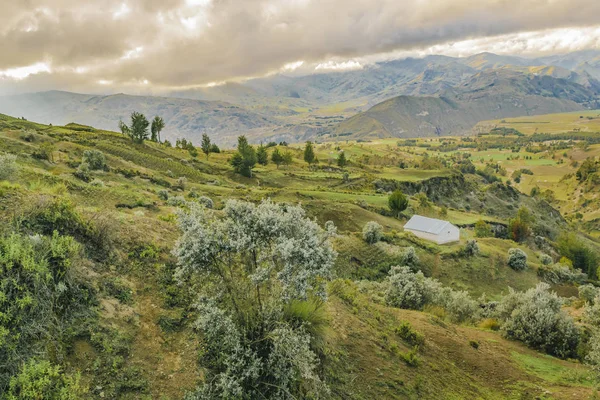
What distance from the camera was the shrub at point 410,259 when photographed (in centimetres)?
3784

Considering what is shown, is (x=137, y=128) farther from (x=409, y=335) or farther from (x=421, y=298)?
(x=409, y=335)

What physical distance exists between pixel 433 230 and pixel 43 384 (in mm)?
50671

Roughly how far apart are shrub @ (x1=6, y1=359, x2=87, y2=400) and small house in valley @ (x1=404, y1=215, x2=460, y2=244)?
161 ft

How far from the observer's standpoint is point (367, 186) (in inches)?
3654

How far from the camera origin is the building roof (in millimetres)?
50562

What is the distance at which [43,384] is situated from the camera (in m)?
6.23

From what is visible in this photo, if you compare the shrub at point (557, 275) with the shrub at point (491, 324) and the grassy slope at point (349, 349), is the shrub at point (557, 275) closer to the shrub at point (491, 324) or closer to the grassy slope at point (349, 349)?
the shrub at point (491, 324)

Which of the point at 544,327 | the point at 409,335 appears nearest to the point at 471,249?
the point at 544,327

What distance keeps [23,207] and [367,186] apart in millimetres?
87208

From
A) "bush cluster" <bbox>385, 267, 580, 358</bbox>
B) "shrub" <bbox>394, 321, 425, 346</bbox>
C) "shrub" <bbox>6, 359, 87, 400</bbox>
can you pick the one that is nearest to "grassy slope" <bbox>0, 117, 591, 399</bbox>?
"shrub" <bbox>394, 321, 425, 346</bbox>

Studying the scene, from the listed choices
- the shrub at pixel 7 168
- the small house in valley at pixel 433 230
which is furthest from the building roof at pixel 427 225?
the shrub at pixel 7 168

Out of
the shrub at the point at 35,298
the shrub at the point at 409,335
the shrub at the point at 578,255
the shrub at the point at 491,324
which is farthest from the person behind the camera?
the shrub at the point at 578,255

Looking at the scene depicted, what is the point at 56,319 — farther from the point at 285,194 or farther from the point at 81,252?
the point at 285,194

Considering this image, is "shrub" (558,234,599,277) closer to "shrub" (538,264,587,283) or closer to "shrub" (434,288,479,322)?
"shrub" (538,264,587,283)
